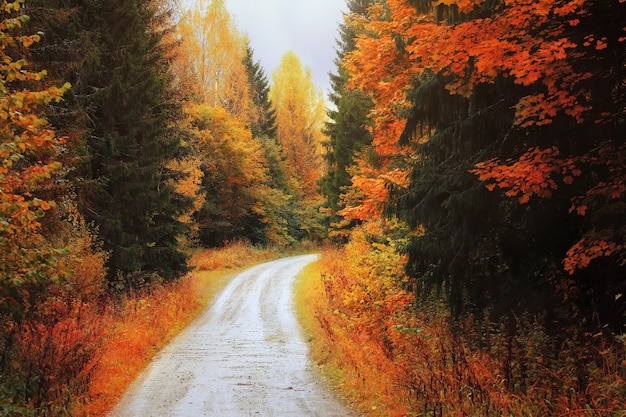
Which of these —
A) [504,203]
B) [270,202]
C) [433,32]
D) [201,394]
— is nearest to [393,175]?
[504,203]

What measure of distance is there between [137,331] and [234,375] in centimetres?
389

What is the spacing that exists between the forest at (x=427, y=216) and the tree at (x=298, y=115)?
127 feet

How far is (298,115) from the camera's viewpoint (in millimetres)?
55344

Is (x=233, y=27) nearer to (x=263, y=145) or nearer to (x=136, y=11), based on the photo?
(x=263, y=145)

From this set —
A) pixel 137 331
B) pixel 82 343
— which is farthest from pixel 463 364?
pixel 137 331

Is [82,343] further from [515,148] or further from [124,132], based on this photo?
[124,132]

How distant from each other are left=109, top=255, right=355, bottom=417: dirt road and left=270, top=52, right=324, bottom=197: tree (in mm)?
38749

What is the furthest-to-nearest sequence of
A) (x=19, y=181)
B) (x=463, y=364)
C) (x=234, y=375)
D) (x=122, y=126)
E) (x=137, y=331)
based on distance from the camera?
(x=122, y=126)
(x=137, y=331)
(x=234, y=375)
(x=463, y=364)
(x=19, y=181)

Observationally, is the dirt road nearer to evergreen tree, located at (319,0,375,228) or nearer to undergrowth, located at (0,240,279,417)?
undergrowth, located at (0,240,279,417)

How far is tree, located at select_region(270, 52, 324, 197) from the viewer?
2154 inches

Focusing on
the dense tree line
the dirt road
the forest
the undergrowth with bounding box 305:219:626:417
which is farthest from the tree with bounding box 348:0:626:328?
the dense tree line

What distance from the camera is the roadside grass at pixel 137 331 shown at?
8094 mm

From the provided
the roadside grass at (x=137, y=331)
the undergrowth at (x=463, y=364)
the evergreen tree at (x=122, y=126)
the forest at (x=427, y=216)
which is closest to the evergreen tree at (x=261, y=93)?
the roadside grass at (x=137, y=331)

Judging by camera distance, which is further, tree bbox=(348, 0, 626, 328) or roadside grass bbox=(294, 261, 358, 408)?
roadside grass bbox=(294, 261, 358, 408)
